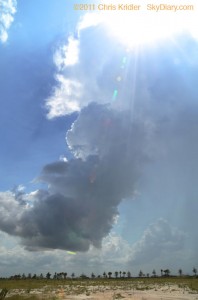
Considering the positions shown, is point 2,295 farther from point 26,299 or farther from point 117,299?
point 117,299

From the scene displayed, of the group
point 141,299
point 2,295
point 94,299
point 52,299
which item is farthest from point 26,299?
point 141,299

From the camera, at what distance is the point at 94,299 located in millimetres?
64250

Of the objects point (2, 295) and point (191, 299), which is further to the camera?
point (191, 299)

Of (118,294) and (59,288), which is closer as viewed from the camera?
(118,294)

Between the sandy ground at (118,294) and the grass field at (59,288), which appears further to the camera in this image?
the grass field at (59,288)

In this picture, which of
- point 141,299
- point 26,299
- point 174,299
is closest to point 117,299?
point 141,299

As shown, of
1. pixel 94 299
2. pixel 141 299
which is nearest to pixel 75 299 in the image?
pixel 94 299

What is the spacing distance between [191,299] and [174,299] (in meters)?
2.88

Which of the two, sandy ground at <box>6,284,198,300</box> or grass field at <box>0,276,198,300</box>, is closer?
sandy ground at <box>6,284,198,300</box>

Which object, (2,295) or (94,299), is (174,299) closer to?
(94,299)

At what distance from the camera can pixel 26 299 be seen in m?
52.1

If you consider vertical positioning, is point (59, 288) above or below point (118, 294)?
above

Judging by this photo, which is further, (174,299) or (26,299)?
(174,299)

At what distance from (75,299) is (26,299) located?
43.8 feet
